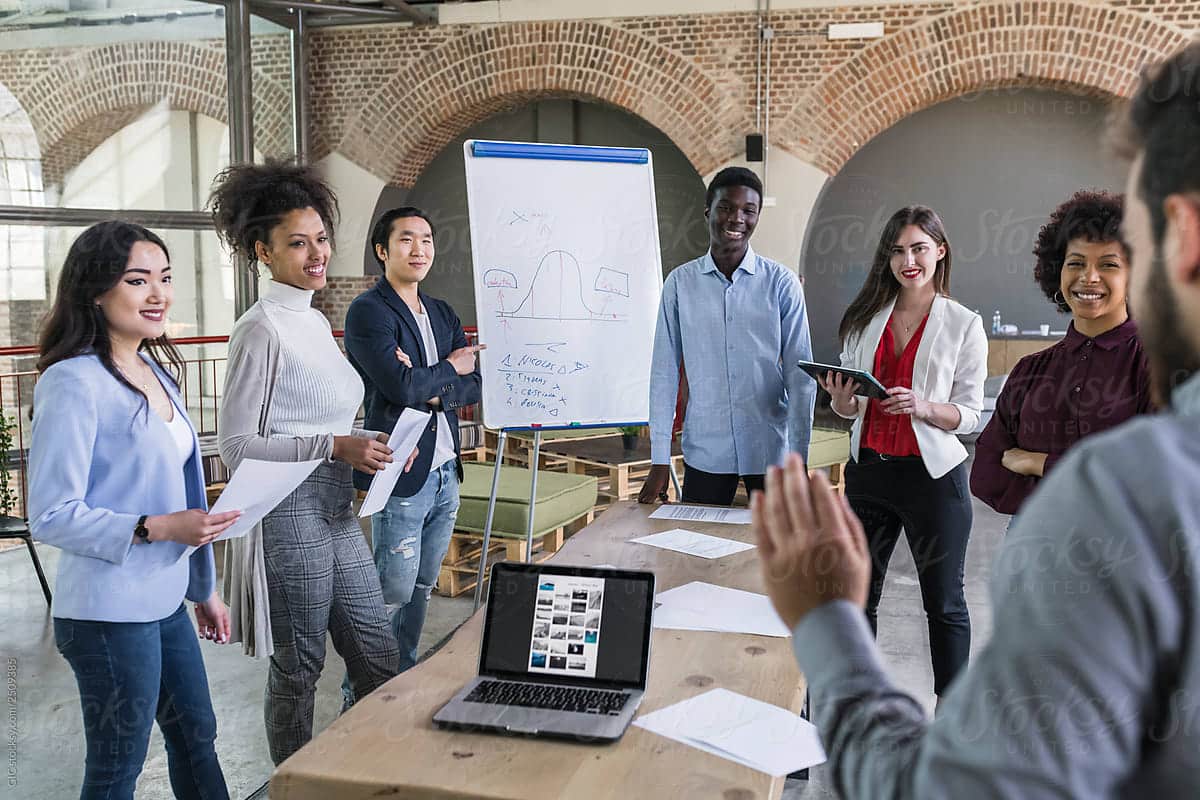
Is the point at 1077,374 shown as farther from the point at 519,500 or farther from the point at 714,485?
the point at 519,500

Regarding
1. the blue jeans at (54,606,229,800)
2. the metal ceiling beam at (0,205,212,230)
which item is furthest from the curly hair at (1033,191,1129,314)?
the metal ceiling beam at (0,205,212,230)

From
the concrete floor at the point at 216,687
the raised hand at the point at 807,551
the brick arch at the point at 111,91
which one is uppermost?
the brick arch at the point at 111,91

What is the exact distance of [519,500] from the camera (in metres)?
4.41

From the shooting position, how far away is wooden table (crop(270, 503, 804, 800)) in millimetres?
1310

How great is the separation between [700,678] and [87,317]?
1.35 meters

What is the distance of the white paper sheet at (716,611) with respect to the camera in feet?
6.28

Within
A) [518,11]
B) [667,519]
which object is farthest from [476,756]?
[518,11]

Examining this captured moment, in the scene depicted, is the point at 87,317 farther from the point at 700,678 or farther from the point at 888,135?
the point at 888,135

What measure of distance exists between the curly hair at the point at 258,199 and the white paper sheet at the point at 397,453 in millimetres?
545

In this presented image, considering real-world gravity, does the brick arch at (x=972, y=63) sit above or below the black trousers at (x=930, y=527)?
above

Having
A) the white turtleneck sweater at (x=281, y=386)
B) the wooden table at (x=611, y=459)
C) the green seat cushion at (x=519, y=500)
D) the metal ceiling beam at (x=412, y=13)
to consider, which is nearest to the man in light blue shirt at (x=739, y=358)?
the white turtleneck sweater at (x=281, y=386)

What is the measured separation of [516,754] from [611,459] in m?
4.11

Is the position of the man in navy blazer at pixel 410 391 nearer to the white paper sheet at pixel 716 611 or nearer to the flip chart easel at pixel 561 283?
the flip chart easel at pixel 561 283

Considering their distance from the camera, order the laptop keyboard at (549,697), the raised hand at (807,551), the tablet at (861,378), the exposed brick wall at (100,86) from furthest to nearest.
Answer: the exposed brick wall at (100,86), the tablet at (861,378), the laptop keyboard at (549,697), the raised hand at (807,551)
